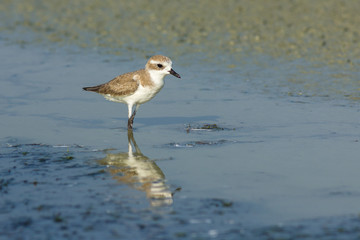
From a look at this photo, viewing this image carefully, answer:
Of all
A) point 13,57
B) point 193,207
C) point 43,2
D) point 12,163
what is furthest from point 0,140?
point 43,2

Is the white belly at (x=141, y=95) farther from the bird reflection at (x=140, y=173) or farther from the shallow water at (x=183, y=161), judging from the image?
the bird reflection at (x=140, y=173)

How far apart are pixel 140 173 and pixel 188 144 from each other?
176 cm

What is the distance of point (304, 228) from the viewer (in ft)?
23.3

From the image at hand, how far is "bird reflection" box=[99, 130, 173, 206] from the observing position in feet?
27.3

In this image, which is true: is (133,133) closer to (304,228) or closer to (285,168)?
(285,168)

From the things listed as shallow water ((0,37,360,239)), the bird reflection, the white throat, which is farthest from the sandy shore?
the bird reflection

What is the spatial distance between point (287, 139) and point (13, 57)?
34.3 ft

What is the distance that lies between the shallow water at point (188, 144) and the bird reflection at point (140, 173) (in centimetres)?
3

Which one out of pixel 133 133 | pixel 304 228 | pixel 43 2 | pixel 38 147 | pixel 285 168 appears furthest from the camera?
pixel 43 2

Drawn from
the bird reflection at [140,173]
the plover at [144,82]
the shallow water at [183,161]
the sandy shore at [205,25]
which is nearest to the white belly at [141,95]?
the plover at [144,82]

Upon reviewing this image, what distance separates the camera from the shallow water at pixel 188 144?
291 inches

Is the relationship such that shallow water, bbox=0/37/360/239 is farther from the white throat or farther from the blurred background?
the blurred background

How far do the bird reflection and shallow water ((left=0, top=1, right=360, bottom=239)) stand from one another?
0.03m

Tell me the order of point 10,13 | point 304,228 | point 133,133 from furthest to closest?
point 10,13 → point 133,133 → point 304,228
